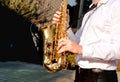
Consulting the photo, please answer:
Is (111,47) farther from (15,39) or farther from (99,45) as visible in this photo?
(15,39)

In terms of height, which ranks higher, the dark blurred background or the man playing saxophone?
the man playing saxophone

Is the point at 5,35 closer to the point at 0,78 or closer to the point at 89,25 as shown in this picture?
the point at 0,78

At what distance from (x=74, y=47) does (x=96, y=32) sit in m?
0.24

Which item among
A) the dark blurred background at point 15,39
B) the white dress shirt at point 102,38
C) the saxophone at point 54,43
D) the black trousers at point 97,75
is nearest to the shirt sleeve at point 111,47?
the white dress shirt at point 102,38

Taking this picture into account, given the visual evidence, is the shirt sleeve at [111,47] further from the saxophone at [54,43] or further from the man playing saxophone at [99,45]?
the saxophone at [54,43]

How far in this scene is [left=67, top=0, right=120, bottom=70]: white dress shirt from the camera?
2543mm

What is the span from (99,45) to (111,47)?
0.09m

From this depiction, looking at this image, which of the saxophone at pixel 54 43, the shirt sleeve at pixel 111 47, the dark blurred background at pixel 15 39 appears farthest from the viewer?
the dark blurred background at pixel 15 39

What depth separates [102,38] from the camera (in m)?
2.64

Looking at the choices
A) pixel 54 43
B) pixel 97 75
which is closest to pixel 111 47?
pixel 97 75

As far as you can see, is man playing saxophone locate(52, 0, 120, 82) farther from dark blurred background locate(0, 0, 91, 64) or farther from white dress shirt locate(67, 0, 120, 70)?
dark blurred background locate(0, 0, 91, 64)

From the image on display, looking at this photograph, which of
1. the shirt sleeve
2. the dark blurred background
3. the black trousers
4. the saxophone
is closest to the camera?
the shirt sleeve

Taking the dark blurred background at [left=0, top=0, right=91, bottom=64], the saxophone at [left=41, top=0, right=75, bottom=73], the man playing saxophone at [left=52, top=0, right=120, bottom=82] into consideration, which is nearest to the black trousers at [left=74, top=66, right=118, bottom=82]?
the man playing saxophone at [left=52, top=0, right=120, bottom=82]

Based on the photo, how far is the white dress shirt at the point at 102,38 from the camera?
2.54 metres
